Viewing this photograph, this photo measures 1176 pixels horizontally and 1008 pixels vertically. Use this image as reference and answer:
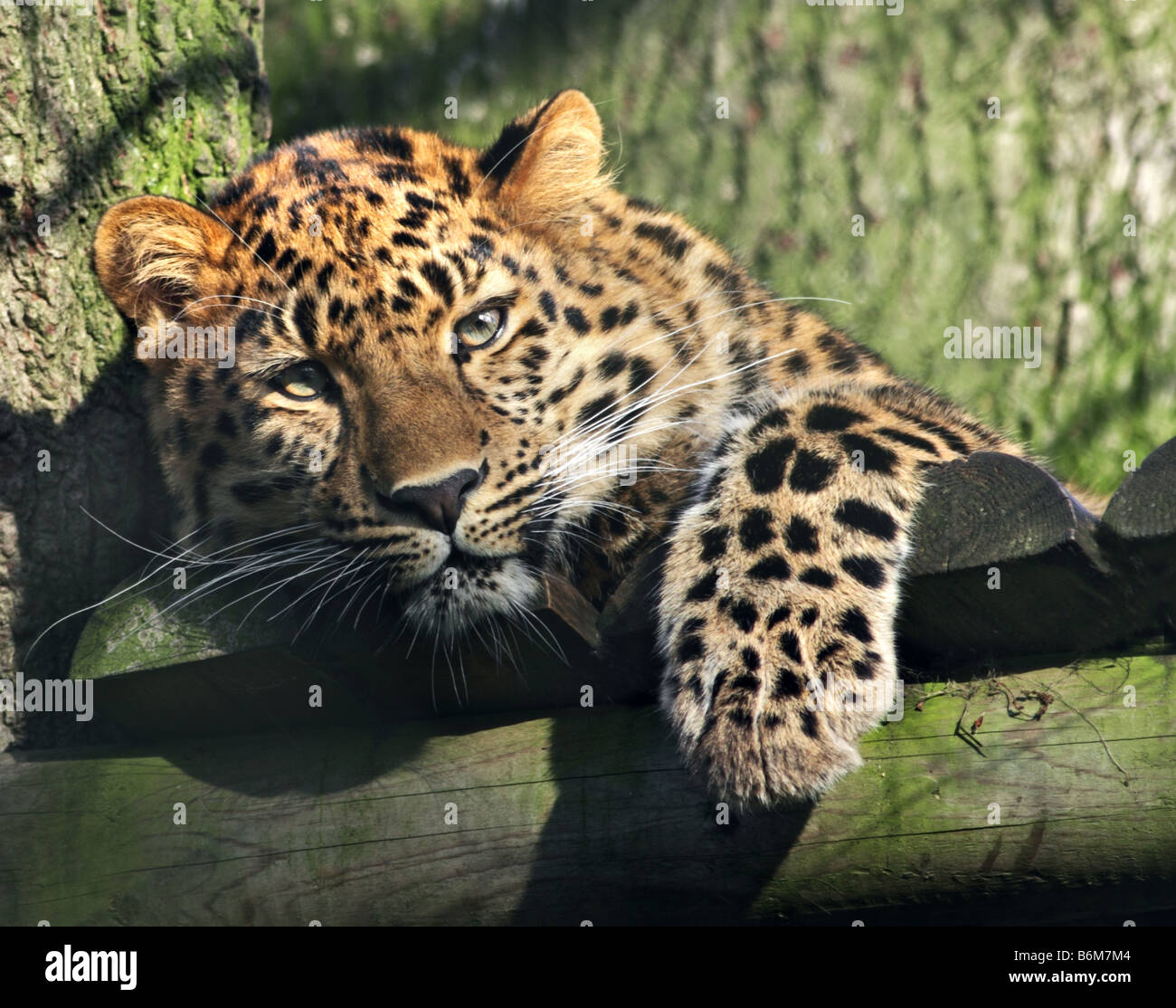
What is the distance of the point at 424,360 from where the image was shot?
3.09m

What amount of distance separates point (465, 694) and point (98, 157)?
216cm

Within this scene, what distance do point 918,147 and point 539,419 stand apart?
3080 mm

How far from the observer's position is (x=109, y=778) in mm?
2797

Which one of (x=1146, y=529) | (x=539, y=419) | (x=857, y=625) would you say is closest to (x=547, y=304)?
(x=539, y=419)

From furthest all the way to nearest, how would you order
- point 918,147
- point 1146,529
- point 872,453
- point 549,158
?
point 918,147 < point 549,158 < point 872,453 < point 1146,529

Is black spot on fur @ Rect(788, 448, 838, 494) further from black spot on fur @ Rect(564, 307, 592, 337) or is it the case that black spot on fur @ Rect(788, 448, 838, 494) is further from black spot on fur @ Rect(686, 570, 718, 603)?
black spot on fur @ Rect(564, 307, 592, 337)


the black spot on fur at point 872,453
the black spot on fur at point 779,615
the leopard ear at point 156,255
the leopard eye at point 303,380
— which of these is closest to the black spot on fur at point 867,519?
the black spot on fur at point 872,453

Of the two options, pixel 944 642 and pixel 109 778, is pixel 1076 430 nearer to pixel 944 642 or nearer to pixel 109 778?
pixel 944 642

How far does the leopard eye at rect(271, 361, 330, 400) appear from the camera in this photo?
3.17m

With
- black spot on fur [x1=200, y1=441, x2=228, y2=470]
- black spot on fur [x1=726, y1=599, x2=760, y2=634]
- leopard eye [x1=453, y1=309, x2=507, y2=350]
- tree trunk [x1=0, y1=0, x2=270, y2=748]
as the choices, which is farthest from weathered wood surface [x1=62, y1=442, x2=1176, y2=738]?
leopard eye [x1=453, y1=309, x2=507, y2=350]

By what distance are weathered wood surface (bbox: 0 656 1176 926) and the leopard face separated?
0.45 meters

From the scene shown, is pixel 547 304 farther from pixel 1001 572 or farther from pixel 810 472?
pixel 1001 572

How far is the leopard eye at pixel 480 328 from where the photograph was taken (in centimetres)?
322

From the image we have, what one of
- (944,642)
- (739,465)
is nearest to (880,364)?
(739,465)
